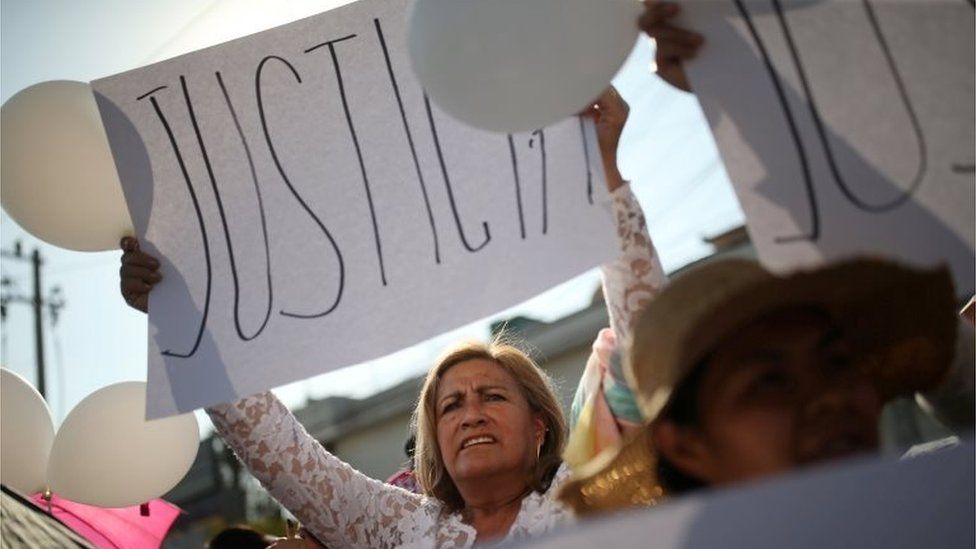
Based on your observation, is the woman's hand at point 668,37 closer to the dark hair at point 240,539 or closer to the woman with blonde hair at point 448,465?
the woman with blonde hair at point 448,465

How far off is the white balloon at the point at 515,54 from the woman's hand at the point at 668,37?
0.14 ft

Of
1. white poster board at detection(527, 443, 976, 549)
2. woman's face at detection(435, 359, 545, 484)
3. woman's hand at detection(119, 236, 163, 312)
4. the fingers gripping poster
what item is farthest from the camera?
woman's face at detection(435, 359, 545, 484)

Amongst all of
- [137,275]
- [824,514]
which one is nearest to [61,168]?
[137,275]

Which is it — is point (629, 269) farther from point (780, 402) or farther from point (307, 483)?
point (307, 483)

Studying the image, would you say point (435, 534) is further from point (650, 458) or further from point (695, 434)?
A: point (695, 434)

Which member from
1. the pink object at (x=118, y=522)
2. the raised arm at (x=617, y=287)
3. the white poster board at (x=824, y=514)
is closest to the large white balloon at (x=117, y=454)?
the pink object at (x=118, y=522)

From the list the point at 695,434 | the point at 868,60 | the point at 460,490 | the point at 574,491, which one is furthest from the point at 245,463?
the point at 868,60

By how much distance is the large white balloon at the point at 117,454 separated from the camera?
2740mm

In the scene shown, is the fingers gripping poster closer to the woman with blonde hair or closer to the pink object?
the woman with blonde hair

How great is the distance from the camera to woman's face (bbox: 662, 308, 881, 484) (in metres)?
1.29

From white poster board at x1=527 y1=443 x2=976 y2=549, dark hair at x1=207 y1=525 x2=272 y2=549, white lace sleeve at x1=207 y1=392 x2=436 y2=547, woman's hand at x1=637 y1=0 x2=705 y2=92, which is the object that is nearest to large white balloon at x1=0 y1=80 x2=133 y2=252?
white lace sleeve at x1=207 y1=392 x2=436 y2=547

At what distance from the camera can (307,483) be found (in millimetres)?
2475

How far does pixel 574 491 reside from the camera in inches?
60.2

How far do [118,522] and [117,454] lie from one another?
54 cm
